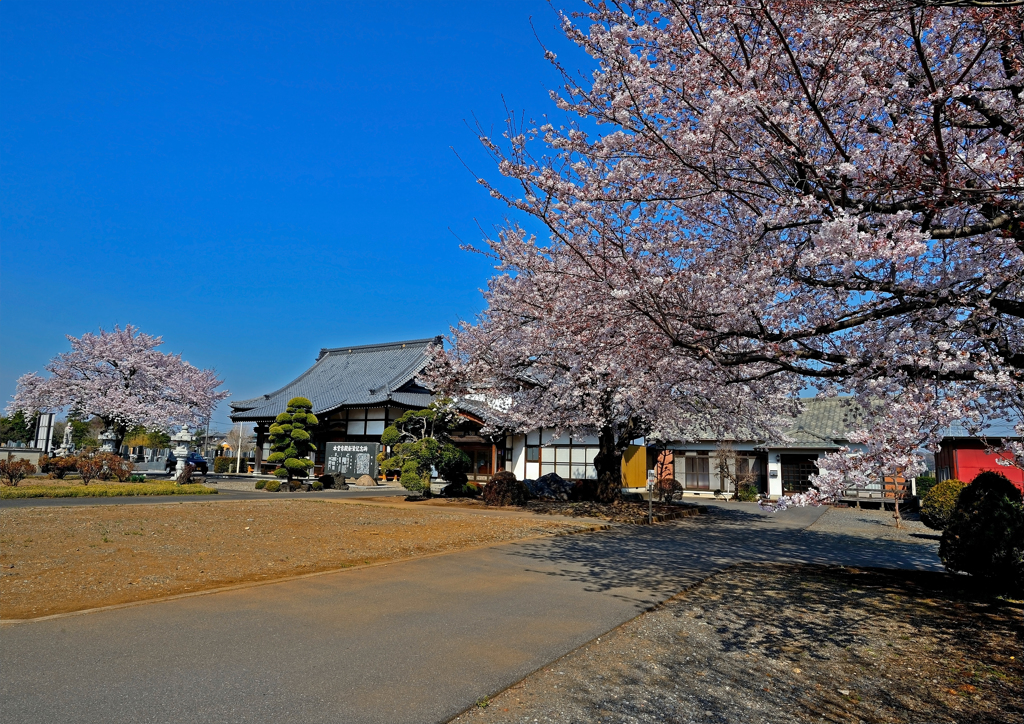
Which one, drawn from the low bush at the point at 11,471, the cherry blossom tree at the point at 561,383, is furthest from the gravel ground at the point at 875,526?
the low bush at the point at 11,471

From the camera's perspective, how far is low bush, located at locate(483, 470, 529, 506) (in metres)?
18.0

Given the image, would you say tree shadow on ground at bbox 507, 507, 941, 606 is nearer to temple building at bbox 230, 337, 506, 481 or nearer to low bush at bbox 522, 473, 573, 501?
low bush at bbox 522, 473, 573, 501

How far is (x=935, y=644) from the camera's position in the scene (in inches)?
209

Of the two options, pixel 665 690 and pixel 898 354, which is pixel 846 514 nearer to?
pixel 898 354

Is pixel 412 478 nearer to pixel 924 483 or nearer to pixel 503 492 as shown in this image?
pixel 503 492

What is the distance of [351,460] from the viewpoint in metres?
25.3

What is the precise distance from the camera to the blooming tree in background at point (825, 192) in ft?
17.7

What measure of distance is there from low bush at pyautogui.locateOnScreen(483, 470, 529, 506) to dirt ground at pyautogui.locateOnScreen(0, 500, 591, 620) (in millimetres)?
2739

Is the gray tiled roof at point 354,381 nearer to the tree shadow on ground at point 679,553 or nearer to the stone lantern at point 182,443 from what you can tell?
the stone lantern at point 182,443

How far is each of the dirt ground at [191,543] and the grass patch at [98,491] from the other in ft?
11.5

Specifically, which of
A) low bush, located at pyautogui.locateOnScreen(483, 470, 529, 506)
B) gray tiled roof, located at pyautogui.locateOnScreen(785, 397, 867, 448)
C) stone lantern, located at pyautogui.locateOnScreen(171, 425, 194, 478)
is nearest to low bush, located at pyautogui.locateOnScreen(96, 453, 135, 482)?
stone lantern, located at pyautogui.locateOnScreen(171, 425, 194, 478)

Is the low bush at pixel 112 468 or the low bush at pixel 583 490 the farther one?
the low bush at pixel 112 468

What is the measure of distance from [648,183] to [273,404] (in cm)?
3056

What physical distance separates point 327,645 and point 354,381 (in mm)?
30305
